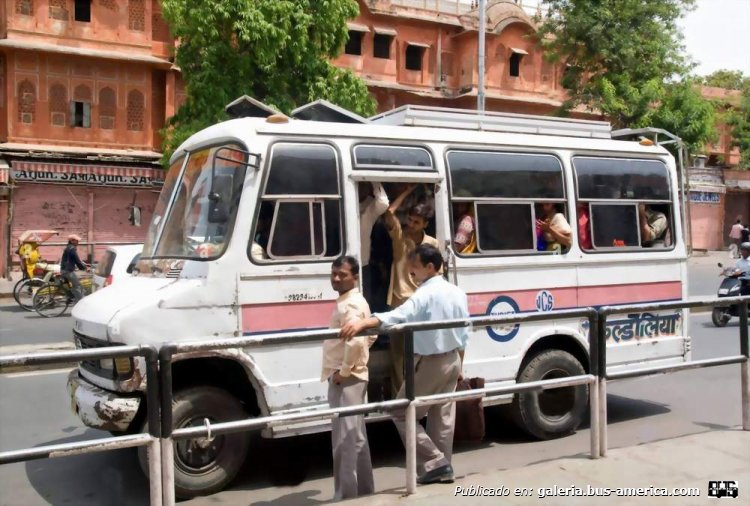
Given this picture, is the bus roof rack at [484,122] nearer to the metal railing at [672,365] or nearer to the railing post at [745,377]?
the metal railing at [672,365]

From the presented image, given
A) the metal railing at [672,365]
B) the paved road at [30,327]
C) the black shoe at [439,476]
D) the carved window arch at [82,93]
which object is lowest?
the black shoe at [439,476]

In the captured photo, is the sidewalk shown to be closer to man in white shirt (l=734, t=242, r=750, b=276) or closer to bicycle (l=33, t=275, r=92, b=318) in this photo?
man in white shirt (l=734, t=242, r=750, b=276)

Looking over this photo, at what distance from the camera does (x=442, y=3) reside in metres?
32.6

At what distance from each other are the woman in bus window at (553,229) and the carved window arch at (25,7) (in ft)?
73.2

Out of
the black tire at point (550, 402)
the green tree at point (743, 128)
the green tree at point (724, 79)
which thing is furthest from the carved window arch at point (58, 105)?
the green tree at point (724, 79)

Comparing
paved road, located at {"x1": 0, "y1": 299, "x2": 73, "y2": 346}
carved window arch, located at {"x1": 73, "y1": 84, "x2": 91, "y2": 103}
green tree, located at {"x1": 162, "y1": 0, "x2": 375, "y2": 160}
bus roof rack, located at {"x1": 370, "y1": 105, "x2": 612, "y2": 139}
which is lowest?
paved road, located at {"x1": 0, "y1": 299, "x2": 73, "y2": 346}

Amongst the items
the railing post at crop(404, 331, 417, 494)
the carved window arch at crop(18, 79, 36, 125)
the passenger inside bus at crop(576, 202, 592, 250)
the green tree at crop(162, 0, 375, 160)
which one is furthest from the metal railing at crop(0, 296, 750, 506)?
the carved window arch at crop(18, 79, 36, 125)

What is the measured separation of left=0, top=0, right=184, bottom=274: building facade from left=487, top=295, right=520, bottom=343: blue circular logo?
1951cm

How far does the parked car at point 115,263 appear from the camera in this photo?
37.4ft

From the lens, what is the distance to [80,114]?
2458 cm

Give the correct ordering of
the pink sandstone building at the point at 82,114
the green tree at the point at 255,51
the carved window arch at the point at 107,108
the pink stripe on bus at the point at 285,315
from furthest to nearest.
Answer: the carved window arch at the point at 107,108 → the pink sandstone building at the point at 82,114 → the green tree at the point at 255,51 → the pink stripe on bus at the point at 285,315

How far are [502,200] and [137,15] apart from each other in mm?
22240

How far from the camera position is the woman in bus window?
20.9 feet

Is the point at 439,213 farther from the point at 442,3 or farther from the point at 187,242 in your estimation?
the point at 442,3
